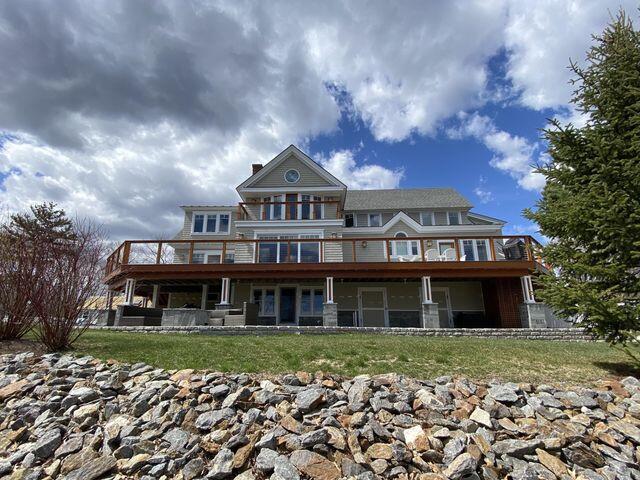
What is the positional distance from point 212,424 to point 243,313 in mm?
8255

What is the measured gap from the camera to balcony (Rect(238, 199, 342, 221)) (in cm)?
1914

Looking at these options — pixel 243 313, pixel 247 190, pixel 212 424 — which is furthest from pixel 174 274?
pixel 212 424

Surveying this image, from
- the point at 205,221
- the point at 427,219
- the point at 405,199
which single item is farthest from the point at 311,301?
the point at 405,199

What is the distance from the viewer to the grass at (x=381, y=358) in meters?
5.21

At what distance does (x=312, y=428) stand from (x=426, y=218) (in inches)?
809

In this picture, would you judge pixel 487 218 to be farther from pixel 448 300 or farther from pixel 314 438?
pixel 314 438

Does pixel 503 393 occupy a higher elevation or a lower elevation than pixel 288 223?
lower

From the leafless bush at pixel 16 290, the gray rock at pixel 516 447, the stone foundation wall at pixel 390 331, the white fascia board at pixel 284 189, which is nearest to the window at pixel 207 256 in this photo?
the white fascia board at pixel 284 189

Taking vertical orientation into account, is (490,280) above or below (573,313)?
above

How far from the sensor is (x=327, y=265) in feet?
45.4

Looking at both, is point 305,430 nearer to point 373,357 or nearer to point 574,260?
point 373,357

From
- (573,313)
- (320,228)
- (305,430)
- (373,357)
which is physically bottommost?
(305,430)

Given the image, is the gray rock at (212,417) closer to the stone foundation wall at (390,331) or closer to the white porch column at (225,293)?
the stone foundation wall at (390,331)

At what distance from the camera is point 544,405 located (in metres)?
4.00
